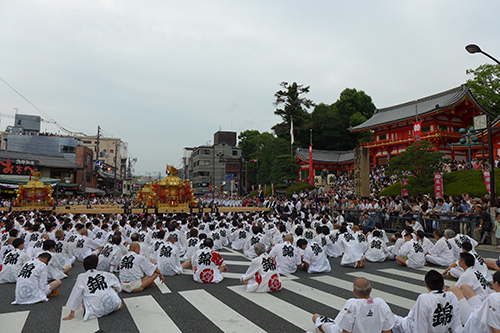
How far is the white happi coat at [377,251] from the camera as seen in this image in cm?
937

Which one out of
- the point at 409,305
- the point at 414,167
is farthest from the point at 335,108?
the point at 409,305

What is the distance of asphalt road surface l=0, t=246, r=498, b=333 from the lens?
4.71 m

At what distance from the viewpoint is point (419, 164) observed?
18844mm

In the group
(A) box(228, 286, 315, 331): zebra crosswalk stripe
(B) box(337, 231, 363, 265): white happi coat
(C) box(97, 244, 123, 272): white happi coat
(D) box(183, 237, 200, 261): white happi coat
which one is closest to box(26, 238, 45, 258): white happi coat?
(C) box(97, 244, 123, 272): white happi coat

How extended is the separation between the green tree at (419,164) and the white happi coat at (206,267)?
620 inches

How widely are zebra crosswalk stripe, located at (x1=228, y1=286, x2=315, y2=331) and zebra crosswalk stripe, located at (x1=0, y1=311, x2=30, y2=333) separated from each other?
3.62 metres

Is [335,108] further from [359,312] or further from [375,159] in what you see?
[359,312]

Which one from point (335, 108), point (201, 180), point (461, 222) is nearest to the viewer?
point (461, 222)

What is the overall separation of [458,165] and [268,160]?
84.3 ft

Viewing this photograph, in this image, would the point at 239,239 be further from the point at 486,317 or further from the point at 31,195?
the point at 31,195

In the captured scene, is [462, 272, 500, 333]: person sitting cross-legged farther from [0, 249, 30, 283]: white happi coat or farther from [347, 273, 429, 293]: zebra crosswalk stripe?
[0, 249, 30, 283]: white happi coat

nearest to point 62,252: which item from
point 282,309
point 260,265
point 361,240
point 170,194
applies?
point 260,265

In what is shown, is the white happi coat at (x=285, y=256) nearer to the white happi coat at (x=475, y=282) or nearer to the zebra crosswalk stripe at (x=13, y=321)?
the white happi coat at (x=475, y=282)

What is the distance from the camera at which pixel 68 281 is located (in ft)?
24.3
